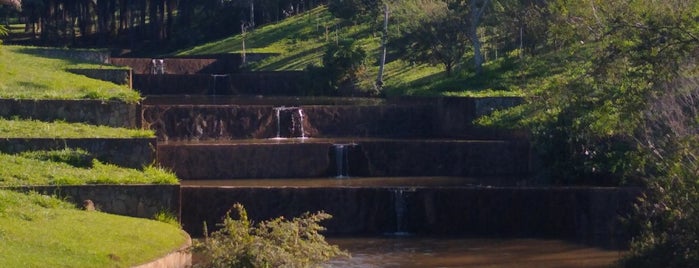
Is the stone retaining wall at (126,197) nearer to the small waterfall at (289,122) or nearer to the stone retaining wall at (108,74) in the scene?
the small waterfall at (289,122)

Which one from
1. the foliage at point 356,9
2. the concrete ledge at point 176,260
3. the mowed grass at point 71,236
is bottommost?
the concrete ledge at point 176,260

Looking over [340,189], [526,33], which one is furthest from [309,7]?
[340,189]

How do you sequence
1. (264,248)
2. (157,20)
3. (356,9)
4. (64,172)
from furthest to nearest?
1. (157,20)
2. (356,9)
3. (64,172)
4. (264,248)

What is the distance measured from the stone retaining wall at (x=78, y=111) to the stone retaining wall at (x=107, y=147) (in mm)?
2874

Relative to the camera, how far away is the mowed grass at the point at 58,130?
79.3 feet

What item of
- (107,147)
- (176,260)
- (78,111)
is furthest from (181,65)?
(176,260)

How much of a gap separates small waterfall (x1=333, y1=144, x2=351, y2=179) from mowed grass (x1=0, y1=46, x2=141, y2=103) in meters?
5.05

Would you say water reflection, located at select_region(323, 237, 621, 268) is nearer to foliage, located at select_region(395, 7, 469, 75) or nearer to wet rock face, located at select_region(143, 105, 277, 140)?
wet rock face, located at select_region(143, 105, 277, 140)

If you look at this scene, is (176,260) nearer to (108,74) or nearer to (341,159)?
(341,159)

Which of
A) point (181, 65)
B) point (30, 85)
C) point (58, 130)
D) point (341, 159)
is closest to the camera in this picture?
point (58, 130)

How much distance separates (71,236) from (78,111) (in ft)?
32.1

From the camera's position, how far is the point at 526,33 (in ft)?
135

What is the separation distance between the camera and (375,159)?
29547mm

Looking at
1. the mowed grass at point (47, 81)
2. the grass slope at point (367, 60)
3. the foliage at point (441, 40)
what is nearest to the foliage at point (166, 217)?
the mowed grass at point (47, 81)
